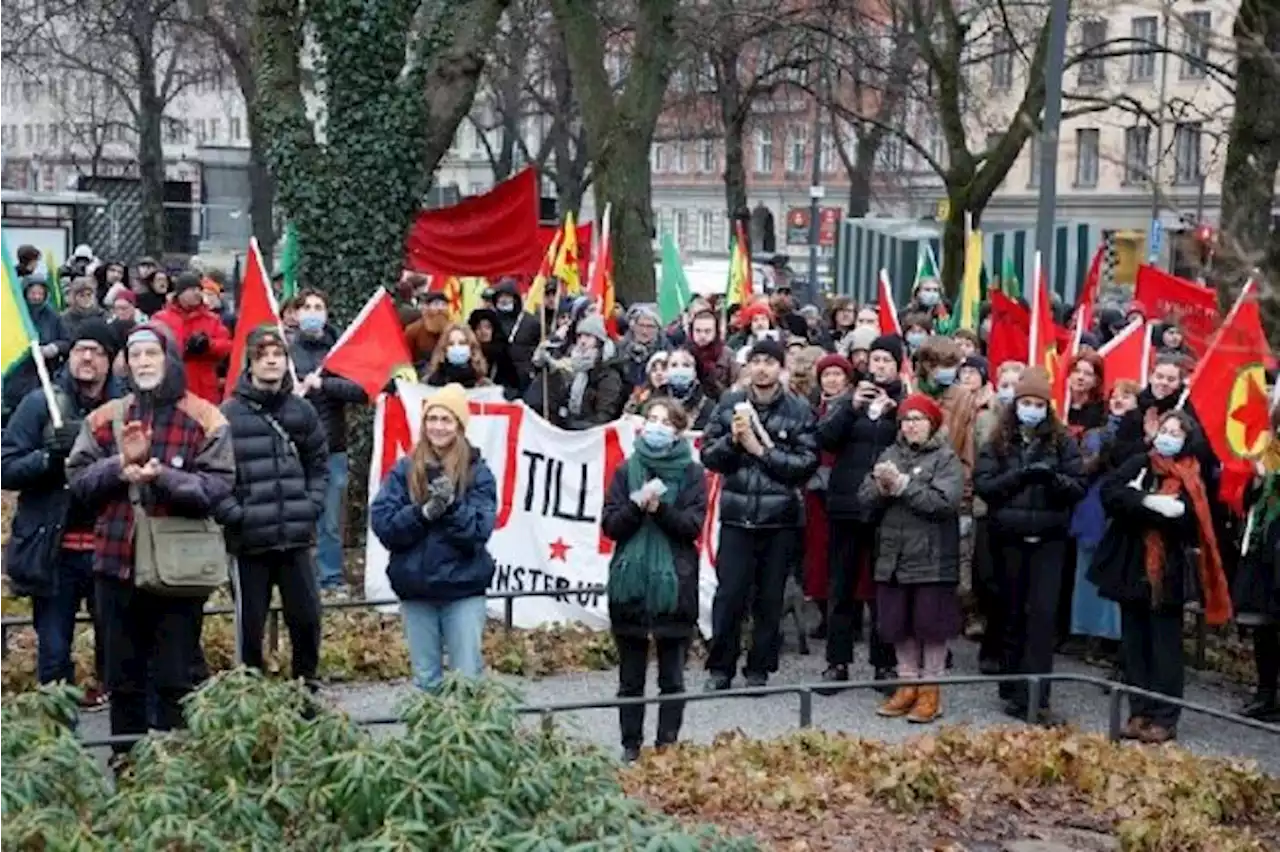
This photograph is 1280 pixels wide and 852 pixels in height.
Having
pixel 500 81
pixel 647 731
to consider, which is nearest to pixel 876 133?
pixel 500 81

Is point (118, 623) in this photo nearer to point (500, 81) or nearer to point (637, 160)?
point (637, 160)

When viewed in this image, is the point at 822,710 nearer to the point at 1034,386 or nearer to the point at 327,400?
the point at 1034,386

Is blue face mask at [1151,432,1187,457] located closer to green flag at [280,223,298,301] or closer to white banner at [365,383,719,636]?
white banner at [365,383,719,636]

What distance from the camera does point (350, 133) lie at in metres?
16.5

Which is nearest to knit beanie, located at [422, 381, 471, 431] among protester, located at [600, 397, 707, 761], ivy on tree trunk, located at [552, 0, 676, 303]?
protester, located at [600, 397, 707, 761]

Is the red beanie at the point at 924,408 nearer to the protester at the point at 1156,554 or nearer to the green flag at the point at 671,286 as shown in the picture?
the protester at the point at 1156,554

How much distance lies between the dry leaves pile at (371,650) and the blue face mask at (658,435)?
2566 mm

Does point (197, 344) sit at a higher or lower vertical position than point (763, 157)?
lower

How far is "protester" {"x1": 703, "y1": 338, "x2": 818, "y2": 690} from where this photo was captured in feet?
37.9

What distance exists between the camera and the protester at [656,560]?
10.1m

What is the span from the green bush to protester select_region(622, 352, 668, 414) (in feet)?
20.2

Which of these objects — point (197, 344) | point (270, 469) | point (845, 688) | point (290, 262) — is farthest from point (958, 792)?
point (290, 262)

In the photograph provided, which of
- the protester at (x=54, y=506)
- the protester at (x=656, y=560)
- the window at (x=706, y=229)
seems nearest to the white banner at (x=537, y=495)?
the protester at (x=656, y=560)

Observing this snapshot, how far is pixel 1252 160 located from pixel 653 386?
5225mm
